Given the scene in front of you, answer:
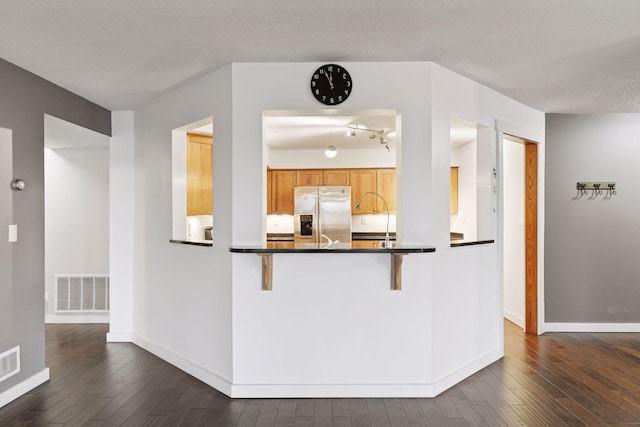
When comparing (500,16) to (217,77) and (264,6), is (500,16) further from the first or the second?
(217,77)

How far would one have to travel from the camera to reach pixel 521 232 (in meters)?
5.41

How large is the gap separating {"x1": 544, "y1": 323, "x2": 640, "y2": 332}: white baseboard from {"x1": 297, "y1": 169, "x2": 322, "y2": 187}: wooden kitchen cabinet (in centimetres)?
391

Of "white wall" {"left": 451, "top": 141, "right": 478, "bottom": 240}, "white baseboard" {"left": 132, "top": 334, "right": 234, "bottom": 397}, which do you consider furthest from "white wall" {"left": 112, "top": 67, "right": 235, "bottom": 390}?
"white wall" {"left": 451, "top": 141, "right": 478, "bottom": 240}

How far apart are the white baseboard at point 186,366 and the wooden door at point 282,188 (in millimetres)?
3363

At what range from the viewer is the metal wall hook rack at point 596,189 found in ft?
17.1

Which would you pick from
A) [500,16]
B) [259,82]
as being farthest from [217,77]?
[500,16]

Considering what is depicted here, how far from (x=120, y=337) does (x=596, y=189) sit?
539 cm

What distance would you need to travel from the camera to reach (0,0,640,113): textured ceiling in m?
2.54

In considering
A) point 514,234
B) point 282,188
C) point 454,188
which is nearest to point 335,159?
point 282,188

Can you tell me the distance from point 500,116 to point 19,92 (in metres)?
4.01

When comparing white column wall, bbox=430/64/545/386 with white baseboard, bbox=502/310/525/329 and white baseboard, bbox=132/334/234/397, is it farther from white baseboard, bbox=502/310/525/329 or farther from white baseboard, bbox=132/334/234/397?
white baseboard, bbox=132/334/234/397

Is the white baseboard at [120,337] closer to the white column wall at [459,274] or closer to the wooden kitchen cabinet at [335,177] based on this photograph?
the white column wall at [459,274]

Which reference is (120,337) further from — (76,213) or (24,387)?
(76,213)

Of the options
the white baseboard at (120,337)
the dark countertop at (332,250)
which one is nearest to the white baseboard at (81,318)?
the white baseboard at (120,337)
